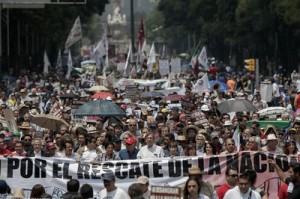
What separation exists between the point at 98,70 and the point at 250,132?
46660mm

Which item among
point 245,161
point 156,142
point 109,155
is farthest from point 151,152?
point 245,161

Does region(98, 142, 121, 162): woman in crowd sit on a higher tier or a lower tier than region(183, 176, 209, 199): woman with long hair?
higher

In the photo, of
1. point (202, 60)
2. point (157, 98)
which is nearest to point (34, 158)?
point (157, 98)

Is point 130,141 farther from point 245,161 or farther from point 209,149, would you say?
point 245,161

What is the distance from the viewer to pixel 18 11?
3127 inches

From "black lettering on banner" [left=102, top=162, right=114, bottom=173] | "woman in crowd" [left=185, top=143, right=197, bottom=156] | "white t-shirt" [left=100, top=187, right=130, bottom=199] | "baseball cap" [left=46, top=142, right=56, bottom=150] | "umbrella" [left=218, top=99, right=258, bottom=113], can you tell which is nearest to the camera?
"white t-shirt" [left=100, top=187, right=130, bottom=199]

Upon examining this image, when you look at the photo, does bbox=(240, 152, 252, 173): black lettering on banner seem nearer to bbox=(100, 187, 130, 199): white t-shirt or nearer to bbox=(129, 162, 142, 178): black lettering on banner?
bbox=(129, 162, 142, 178): black lettering on banner

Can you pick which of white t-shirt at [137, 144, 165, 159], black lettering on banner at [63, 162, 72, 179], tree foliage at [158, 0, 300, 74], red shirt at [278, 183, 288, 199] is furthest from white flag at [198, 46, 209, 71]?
red shirt at [278, 183, 288, 199]

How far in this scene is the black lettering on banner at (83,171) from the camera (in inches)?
642

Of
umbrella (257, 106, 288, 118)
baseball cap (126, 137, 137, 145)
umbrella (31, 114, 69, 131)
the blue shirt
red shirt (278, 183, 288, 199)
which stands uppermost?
umbrella (257, 106, 288, 118)

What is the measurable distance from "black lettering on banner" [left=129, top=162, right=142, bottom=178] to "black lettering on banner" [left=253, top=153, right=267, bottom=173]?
1260 millimetres

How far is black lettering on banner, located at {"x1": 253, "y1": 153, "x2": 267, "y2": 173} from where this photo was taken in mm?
16078

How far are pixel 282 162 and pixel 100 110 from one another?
8802 millimetres

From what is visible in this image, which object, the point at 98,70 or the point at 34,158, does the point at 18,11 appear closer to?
the point at 98,70
